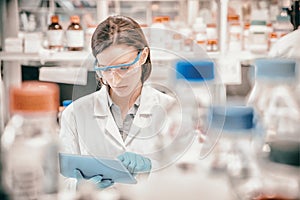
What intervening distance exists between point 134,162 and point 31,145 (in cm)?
25

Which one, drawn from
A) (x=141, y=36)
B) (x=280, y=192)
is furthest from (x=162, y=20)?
(x=280, y=192)

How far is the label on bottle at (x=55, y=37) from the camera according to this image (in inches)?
51.9

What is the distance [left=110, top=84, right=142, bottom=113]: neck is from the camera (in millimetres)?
1128

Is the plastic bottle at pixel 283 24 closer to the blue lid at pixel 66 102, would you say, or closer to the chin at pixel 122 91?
the chin at pixel 122 91

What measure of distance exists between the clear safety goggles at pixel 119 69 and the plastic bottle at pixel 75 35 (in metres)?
0.17

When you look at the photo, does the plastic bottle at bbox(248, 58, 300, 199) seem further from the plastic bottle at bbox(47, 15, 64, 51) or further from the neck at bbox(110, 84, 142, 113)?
the plastic bottle at bbox(47, 15, 64, 51)

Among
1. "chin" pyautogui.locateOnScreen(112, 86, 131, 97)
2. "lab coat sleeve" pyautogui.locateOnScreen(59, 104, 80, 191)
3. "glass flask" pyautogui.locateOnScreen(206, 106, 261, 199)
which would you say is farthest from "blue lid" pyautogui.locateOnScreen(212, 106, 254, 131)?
"lab coat sleeve" pyautogui.locateOnScreen(59, 104, 80, 191)

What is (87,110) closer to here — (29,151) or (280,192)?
(29,151)

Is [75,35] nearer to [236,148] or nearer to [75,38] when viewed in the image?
[75,38]

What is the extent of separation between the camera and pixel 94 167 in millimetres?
1087

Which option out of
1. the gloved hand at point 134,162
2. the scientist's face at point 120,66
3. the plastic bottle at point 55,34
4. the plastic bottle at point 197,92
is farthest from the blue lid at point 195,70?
the plastic bottle at point 55,34

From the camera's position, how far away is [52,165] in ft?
3.52

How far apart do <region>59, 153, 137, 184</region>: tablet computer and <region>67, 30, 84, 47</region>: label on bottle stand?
1.06ft

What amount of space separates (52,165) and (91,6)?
0.44 meters
